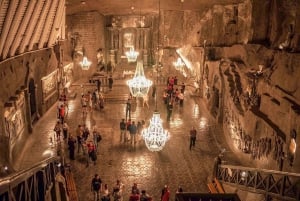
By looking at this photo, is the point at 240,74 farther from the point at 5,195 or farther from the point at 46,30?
the point at 5,195

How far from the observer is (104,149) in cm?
1455

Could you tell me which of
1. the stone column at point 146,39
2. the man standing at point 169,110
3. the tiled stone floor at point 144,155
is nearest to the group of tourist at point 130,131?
the tiled stone floor at point 144,155

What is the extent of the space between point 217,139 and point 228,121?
103 centimetres

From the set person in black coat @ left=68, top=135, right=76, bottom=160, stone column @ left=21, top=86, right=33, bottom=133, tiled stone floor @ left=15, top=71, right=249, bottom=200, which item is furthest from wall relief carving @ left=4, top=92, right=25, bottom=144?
person in black coat @ left=68, top=135, right=76, bottom=160

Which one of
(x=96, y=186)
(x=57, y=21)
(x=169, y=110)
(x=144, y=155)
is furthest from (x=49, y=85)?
(x=96, y=186)

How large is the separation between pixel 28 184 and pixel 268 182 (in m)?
6.03

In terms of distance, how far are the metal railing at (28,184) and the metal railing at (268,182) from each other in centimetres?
529

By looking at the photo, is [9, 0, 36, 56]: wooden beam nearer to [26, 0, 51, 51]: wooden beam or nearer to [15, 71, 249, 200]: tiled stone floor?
[26, 0, 51, 51]: wooden beam

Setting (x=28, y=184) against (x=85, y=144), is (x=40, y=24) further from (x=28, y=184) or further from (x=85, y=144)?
(x=28, y=184)

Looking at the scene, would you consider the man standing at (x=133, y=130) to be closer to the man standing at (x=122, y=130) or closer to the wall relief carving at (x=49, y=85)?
the man standing at (x=122, y=130)

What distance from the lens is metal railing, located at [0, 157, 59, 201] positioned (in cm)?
536

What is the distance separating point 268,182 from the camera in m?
9.38

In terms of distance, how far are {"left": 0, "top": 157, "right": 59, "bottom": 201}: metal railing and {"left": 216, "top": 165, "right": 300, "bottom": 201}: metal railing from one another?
5.29 metres

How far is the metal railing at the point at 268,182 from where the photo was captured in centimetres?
902
